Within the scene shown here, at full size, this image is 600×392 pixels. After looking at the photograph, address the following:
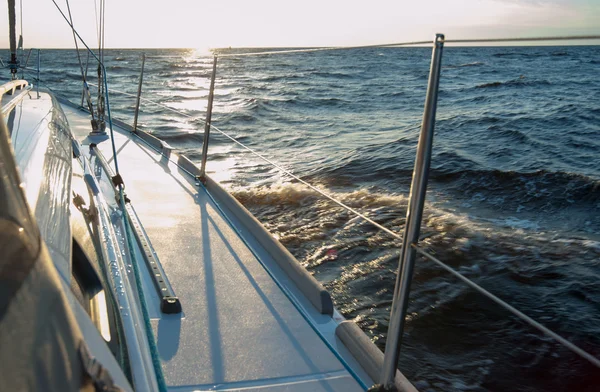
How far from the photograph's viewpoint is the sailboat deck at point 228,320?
147cm

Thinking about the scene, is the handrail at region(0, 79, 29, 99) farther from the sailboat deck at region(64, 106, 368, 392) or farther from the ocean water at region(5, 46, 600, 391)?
the ocean water at region(5, 46, 600, 391)

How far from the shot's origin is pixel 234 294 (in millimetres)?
1945

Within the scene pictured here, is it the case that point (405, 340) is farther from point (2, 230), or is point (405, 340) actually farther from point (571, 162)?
point (571, 162)

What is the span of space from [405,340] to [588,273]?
1916 millimetres

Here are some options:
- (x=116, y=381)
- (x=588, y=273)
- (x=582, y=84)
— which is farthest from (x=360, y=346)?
(x=582, y=84)

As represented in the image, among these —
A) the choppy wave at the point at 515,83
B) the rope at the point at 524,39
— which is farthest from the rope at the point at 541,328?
the choppy wave at the point at 515,83

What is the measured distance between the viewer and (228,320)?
1761mm

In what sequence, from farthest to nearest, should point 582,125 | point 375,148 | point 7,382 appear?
point 582,125 < point 375,148 < point 7,382

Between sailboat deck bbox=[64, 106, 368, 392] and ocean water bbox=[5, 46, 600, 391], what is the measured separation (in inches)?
42.2

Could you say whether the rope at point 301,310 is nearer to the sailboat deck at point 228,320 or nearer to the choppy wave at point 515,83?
the sailboat deck at point 228,320

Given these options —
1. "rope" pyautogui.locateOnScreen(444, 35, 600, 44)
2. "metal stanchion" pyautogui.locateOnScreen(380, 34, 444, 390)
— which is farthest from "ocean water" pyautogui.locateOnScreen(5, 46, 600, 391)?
"rope" pyautogui.locateOnScreen(444, 35, 600, 44)

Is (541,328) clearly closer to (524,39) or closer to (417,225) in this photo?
(417,225)

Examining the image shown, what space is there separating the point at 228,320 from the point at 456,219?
3.70 m

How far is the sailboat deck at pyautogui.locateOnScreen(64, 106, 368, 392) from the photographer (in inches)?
57.8
